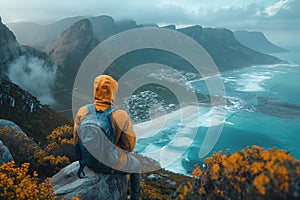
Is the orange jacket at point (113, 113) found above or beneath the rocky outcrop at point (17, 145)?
above

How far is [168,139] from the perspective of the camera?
180 feet

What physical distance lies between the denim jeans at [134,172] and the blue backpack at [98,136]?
0.38 m

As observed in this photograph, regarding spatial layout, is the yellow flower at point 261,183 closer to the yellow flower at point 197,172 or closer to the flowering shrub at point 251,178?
the flowering shrub at point 251,178

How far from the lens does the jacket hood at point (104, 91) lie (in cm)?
488

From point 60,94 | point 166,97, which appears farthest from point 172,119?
point 60,94

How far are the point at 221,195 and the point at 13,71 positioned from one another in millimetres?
84243

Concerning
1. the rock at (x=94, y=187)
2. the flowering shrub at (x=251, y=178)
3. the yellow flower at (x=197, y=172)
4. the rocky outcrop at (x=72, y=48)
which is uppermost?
the flowering shrub at (x=251, y=178)

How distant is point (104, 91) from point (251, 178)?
2.97 meters

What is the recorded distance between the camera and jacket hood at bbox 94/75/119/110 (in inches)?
192

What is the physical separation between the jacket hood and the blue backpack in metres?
0.12

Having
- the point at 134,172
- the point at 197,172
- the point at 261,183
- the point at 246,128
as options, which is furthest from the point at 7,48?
the point at 261,183

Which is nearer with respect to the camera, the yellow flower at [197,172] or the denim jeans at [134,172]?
the yellow flower at [197,172]

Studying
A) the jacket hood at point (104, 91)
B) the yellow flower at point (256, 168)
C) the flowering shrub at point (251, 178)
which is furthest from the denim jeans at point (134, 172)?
the yellow flower at point (256, 168)

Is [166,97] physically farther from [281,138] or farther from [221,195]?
[221,195]
